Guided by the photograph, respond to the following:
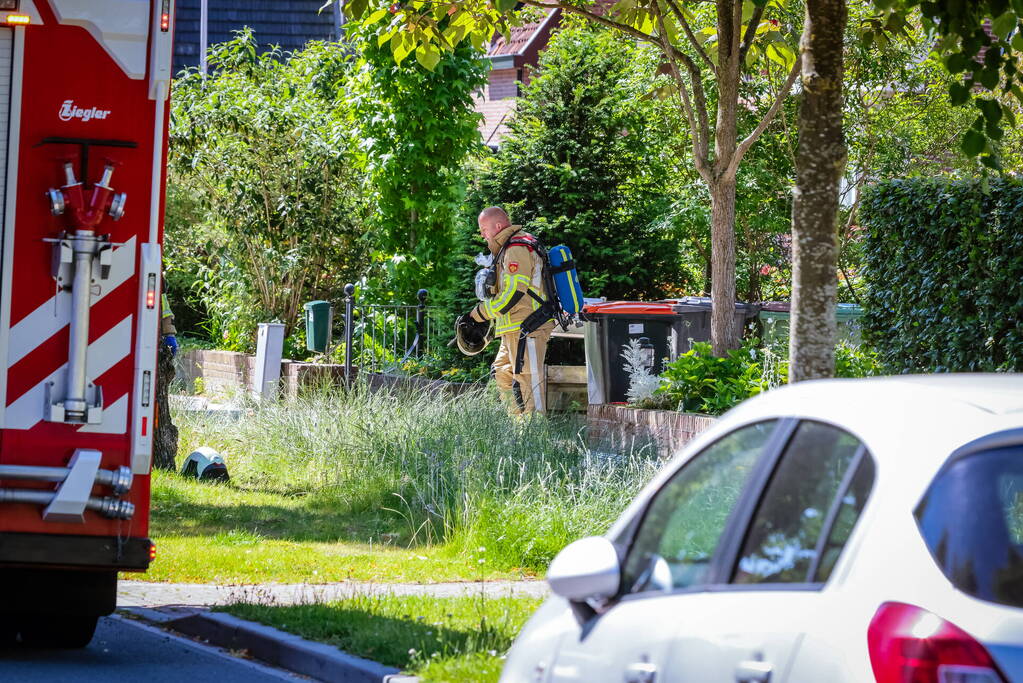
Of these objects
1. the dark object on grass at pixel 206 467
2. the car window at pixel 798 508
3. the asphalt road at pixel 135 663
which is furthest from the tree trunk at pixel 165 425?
the car window at pixel 798 508

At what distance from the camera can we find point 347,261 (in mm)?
19938

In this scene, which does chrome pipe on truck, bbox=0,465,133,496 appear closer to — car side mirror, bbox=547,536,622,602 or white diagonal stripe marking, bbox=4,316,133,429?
white diagonal stripe marking, bbox=4,316,133,429

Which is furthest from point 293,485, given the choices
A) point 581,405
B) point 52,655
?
point 52,655

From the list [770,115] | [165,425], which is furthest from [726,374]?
[165,425]

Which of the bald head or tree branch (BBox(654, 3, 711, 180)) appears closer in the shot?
tree branch (BBox(654, 3, 711, 180))

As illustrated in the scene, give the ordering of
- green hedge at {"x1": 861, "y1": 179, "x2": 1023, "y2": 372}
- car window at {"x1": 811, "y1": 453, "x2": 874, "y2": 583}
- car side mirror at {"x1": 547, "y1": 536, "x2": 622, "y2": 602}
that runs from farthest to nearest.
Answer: green hedge at {"x1": 861, "y1": 179, "x2": 1023, "y2": 372}, car side mirror at {"x1": 547, "y1": 536, "x2": 622, "y2": 602}, car window at {"x1": 811, "y1": 453, "x2": 874, "y2": 583}

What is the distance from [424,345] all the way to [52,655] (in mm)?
10826

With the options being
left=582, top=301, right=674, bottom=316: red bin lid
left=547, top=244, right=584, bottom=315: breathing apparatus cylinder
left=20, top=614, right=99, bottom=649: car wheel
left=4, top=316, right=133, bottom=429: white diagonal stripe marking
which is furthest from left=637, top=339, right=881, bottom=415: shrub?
left=4, top=316, right=133, bottom=429: white diagonal stripe marking

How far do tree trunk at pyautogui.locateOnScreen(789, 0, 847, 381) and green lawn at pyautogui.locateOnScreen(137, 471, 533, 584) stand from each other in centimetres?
311

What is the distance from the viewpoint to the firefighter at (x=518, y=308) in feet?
43.5

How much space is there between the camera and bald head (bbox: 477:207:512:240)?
1324 cm

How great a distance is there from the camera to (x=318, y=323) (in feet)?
57.9

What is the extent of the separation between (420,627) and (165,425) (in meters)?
6.40

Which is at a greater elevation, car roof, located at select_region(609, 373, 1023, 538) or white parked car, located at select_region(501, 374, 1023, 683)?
car roof, located at select_region(609, 373, 1023, 538)
